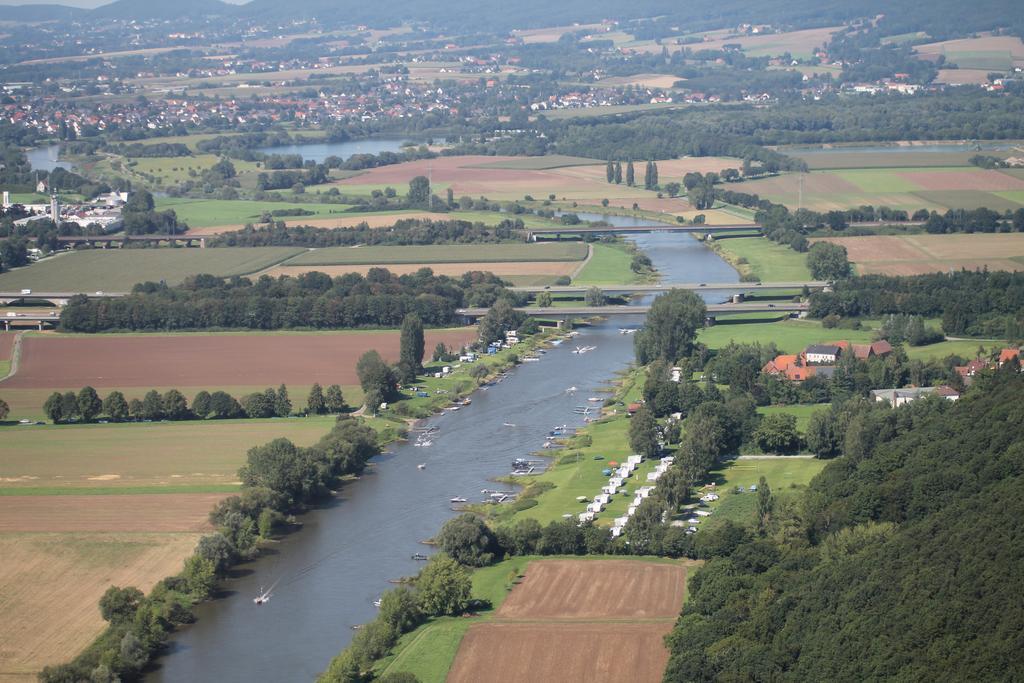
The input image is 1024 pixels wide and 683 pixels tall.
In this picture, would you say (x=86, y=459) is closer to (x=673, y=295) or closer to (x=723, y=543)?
(x=723, y=543)

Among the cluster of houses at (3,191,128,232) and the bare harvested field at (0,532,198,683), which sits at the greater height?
the cluster of houses at (3,191,128,232)

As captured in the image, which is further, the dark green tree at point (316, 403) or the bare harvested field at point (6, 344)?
the bare harvested field at point (6, 344)

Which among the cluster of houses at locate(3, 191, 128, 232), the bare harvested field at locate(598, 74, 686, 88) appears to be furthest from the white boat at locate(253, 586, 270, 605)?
the bare harvested field at locate(598, 74, 686, 88)

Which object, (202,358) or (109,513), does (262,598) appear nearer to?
(109,513)

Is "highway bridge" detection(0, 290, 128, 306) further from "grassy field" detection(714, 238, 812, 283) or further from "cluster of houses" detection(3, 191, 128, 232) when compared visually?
"grassy field" detection(714, 238, 812, 283)

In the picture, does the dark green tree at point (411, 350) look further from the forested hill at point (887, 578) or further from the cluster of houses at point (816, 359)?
the forested hill at point (887, 578)

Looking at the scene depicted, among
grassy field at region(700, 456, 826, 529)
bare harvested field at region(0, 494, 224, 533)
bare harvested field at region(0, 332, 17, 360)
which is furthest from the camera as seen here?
bare harvested field at region(0, 332, 17, 360)

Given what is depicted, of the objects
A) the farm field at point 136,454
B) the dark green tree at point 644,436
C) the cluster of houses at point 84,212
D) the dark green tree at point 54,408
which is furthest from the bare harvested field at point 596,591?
the cluster of houses at point 84,212
